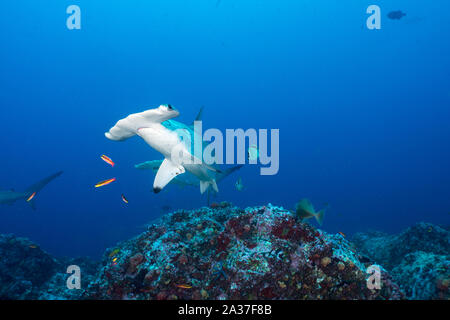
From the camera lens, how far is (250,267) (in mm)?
3344

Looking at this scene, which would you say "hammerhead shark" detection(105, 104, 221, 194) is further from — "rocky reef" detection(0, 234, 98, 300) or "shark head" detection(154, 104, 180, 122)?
"rocky reef" detection(0, 234, 98, 300)

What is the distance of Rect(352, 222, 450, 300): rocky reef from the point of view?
3717mm

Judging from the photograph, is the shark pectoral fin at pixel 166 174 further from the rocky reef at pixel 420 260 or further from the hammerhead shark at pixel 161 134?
the rocky reef at pixel 420 260

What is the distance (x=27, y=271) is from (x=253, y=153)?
915cm

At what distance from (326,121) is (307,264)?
149m

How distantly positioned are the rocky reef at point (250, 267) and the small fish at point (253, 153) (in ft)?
12.9

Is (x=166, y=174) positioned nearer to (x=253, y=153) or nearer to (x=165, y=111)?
(x=165, y=111)

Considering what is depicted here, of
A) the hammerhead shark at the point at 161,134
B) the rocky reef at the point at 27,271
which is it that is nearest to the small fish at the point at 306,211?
the hammerhead shark at the point at 161,134

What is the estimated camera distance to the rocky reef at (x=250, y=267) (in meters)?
3.21

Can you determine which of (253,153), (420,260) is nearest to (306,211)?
(420,260)
